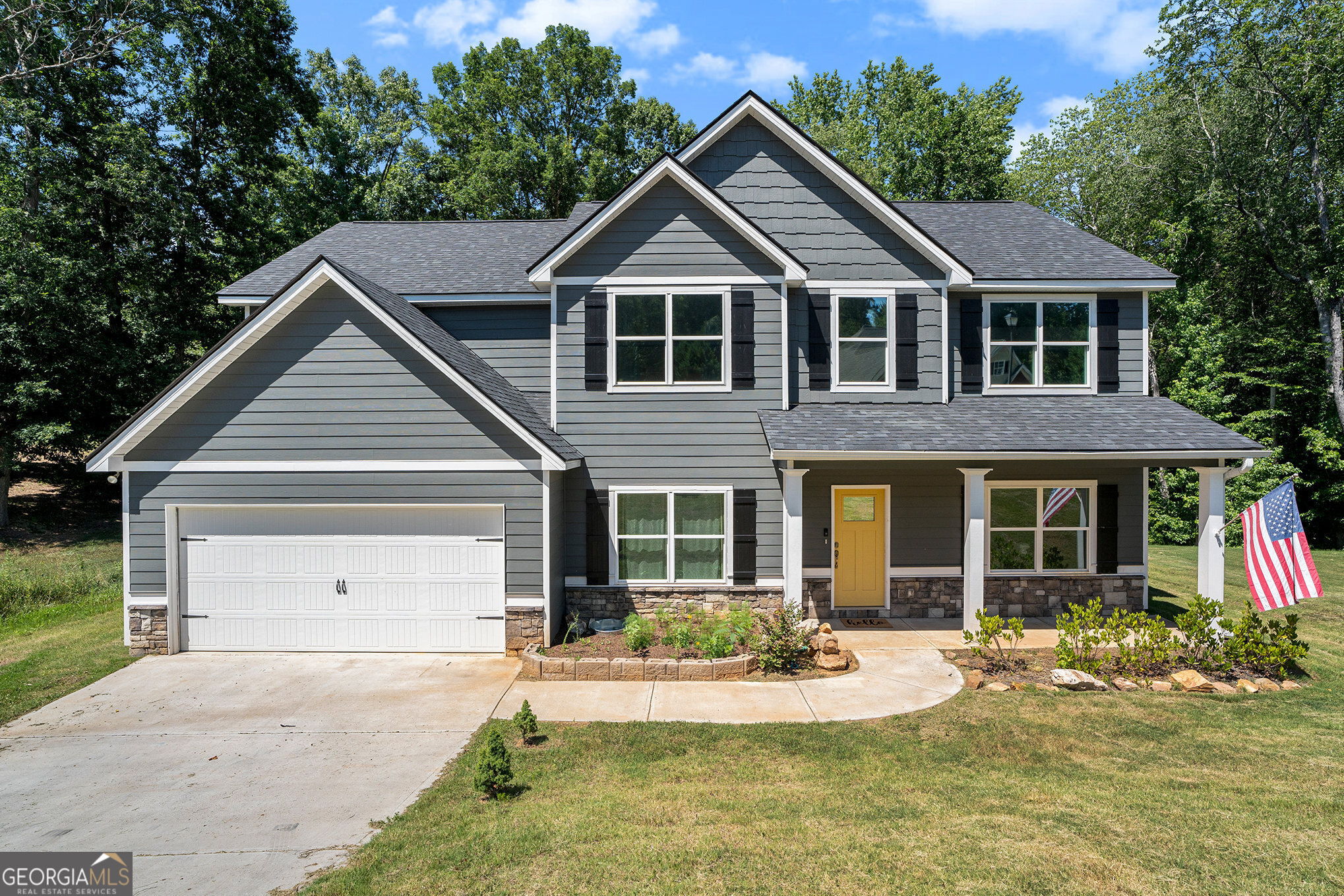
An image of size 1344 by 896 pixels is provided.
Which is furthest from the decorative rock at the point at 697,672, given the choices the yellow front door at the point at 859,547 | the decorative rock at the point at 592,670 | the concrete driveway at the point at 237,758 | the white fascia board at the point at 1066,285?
the white fascia board at the point at 1066,285

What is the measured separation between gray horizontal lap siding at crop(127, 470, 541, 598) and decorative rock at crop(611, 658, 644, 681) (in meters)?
1.74

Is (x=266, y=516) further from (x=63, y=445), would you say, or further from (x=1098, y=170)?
(x=1098, y=170)

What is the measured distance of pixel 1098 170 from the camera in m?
26.8

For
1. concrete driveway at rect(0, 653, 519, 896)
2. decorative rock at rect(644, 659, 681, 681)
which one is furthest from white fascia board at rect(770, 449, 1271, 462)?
concrete driveway at rect(0, 653, 519, 896)

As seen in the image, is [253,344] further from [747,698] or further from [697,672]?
[747,698]

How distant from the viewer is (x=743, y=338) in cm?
1100

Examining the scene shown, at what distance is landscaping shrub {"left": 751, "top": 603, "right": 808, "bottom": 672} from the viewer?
29.9 feet

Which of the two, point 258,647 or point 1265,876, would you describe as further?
point 258,647

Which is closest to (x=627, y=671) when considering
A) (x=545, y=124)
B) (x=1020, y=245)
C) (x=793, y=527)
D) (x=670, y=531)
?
(x=670, y=531)

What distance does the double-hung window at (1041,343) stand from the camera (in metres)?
12.2

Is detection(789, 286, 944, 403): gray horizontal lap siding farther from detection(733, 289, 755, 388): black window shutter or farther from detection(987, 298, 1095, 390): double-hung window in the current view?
detection(987, 298, 1095, 390): double-hung window

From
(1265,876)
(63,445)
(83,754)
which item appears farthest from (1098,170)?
(63,445)

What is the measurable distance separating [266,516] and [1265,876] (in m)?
11.8

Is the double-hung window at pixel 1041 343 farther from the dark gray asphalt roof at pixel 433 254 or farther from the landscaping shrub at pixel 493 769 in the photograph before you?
the landscaping shrub at pixel 493 769
